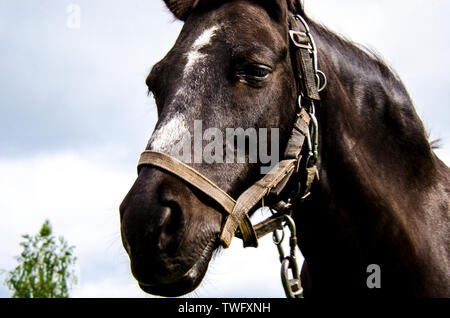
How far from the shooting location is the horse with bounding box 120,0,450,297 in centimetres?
263

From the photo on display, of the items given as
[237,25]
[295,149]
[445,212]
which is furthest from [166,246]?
[445,212]

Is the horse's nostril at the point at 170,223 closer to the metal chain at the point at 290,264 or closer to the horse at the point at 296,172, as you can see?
the horse at the point at 296,172

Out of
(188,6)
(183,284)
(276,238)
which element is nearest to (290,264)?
(276,238)

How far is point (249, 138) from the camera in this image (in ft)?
10.1

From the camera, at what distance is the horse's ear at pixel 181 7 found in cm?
381

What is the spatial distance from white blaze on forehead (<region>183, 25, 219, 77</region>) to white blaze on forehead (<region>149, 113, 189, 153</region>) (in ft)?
1.18

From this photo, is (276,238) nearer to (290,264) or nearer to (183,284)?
(290,264)

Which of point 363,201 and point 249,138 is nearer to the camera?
point 249,138

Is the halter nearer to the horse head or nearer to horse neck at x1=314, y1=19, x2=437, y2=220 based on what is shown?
the horse head

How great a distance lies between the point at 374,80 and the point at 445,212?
4.01 ft

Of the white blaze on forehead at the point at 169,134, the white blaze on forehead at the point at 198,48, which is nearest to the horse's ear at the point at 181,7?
the white blaze on forehead at the point at 198,48

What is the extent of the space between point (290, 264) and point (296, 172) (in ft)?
2.22

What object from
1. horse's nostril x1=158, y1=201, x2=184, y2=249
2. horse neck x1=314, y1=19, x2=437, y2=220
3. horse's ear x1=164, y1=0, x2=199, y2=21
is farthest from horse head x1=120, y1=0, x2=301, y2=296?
horse neck x1=314, y1=19, x2=437, y2=220
